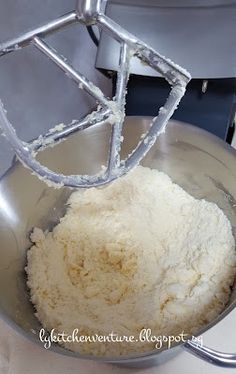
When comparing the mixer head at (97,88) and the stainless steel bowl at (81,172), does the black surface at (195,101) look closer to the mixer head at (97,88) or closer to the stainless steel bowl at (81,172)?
the stainless steel bowl at (81,172)

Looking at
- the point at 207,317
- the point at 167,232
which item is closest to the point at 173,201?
the point at 167,232

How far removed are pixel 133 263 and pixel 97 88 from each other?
26cm

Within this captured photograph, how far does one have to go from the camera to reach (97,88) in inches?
16.2

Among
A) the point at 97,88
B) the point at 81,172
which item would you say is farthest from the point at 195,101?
the point at 97,88

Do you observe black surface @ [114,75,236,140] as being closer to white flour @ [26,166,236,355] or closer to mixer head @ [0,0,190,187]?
white flour @ [26,166,236,355]

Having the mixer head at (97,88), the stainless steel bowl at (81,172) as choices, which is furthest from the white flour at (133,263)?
the mixer head at (97,88)

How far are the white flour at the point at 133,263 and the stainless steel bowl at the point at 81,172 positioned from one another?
2cm

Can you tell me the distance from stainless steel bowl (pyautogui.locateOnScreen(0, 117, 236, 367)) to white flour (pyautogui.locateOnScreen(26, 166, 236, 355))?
0.06 ft

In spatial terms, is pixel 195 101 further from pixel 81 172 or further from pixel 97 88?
pixel 97 88

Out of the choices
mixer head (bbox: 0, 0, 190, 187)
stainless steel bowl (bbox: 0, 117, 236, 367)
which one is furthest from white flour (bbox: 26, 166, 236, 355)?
mixer head (bbox: 0, 0, 190, 187)

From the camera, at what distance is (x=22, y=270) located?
2.09ft

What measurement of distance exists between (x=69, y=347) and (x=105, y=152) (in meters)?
0.28

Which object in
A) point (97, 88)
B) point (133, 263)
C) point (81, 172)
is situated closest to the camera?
point (97, 88)

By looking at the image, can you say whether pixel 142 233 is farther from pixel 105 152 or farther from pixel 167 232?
pixel 105 152
